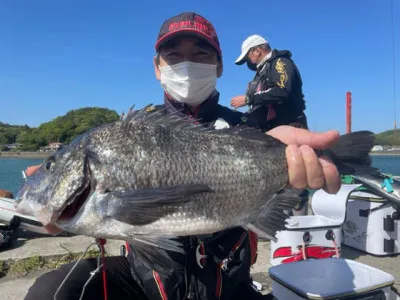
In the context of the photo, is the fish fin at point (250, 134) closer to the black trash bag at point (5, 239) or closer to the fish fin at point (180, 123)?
the fish fin at point (180, 123)

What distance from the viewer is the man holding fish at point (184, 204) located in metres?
1.91

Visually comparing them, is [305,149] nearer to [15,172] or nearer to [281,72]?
[281,72]

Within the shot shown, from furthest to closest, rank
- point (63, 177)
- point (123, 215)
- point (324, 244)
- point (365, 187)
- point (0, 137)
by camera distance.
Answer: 1. point (0, 137)
2. point (365, 187)
3. point (324, 244)
4. point (63, 177)
5. point (123, 215)

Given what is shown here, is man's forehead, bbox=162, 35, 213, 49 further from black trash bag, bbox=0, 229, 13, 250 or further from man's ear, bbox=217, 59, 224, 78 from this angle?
black trash bag, bbox=0, 229, 13, 250

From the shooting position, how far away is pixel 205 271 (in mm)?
2379

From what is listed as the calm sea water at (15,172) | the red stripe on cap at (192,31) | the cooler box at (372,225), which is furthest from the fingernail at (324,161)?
the cooler box at (372,225)

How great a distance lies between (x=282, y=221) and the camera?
2.17 metres

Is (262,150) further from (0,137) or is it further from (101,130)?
(0,137)

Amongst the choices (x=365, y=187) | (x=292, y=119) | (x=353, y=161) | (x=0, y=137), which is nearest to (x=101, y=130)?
(x=353, y=161)

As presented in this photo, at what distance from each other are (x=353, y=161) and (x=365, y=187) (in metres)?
3.55

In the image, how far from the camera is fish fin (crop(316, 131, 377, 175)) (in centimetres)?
224

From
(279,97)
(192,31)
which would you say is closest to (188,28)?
(192,31)

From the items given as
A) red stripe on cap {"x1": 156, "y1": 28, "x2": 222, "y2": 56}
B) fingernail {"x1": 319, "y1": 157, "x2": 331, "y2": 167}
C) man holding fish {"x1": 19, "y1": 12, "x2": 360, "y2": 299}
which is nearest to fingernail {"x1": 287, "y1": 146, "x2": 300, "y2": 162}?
man holding fish {"x1": 19, "y1": 12, "x2": 360, "y2": 299}

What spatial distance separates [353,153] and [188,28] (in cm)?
147
